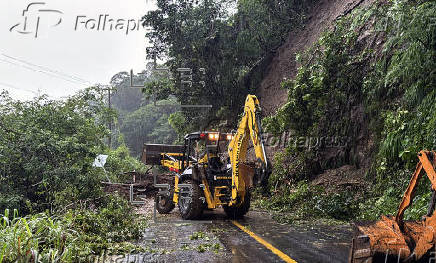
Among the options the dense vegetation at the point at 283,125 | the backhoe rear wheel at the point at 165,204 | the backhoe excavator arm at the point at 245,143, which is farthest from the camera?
the backhoe rear wheel at the point at 165,204

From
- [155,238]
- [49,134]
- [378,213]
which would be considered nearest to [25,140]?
[49,134]

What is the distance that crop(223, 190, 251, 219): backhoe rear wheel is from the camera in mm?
10873

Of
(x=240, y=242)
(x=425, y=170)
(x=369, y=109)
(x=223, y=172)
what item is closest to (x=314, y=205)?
(x=223, y=172)

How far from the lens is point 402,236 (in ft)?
14.9

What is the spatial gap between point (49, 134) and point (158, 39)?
12110mm

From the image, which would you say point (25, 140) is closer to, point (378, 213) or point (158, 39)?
point (378, 213)

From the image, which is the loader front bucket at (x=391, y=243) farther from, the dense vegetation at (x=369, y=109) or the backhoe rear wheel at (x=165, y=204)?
the backhoe rear wheel at (x=165, y=204)

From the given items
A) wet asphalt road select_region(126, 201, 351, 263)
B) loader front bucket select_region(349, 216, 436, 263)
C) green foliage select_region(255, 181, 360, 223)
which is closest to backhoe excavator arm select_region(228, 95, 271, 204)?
wet asphalt road select_region(126, 201, 351, 263)

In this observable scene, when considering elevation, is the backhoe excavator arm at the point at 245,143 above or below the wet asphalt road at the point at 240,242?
above

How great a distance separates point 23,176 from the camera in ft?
38.2

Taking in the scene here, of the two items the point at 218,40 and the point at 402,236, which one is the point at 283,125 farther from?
the point at 218,40

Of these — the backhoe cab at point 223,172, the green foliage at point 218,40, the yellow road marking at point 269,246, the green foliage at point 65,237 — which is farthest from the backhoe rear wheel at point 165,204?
the green foliage at point 218,40

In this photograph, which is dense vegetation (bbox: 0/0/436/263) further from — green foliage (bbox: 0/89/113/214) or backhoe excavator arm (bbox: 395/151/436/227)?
backhoe excavator arm (bbox: 395/151/436/227)

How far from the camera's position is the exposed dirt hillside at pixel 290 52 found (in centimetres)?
2077
